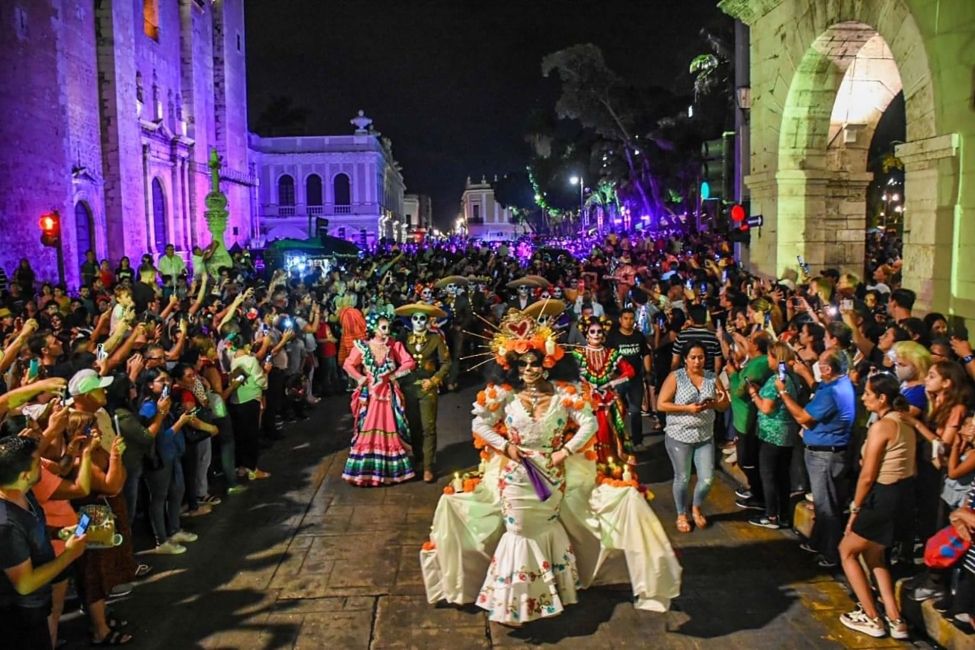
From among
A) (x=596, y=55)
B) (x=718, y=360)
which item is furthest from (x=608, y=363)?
(x=596, y=55)

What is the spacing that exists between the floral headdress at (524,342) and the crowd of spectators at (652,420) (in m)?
1.78

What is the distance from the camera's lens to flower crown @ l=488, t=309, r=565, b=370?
203 inches

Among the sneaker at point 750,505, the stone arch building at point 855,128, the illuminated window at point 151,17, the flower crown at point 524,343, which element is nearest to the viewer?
the flower crown at point 524,343

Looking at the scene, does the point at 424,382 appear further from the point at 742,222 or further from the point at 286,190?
the point at 286,190

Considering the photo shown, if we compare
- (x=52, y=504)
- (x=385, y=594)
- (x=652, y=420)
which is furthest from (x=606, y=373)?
(x=52, y=504)

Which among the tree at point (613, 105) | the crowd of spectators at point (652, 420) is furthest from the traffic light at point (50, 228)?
the tree at point (613, 105)

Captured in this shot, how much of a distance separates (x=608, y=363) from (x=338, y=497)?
293 centimetres

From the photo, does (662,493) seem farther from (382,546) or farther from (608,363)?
(382,546)

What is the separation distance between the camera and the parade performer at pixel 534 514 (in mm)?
5016

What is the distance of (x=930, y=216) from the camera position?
935cm

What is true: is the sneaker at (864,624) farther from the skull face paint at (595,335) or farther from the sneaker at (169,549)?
the sneaker at (169,549)

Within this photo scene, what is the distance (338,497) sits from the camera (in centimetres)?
782

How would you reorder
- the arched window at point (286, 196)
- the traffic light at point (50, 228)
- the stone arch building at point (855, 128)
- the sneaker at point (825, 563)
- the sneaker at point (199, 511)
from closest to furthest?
the sneaker at point (825, 563) < the sneaker at point (199, 511) < the stone arch building at point (855, 128) < the traffic light at point (50, 228) < the arched window at point (286, 196)

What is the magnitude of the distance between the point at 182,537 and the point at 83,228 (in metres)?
21.4
